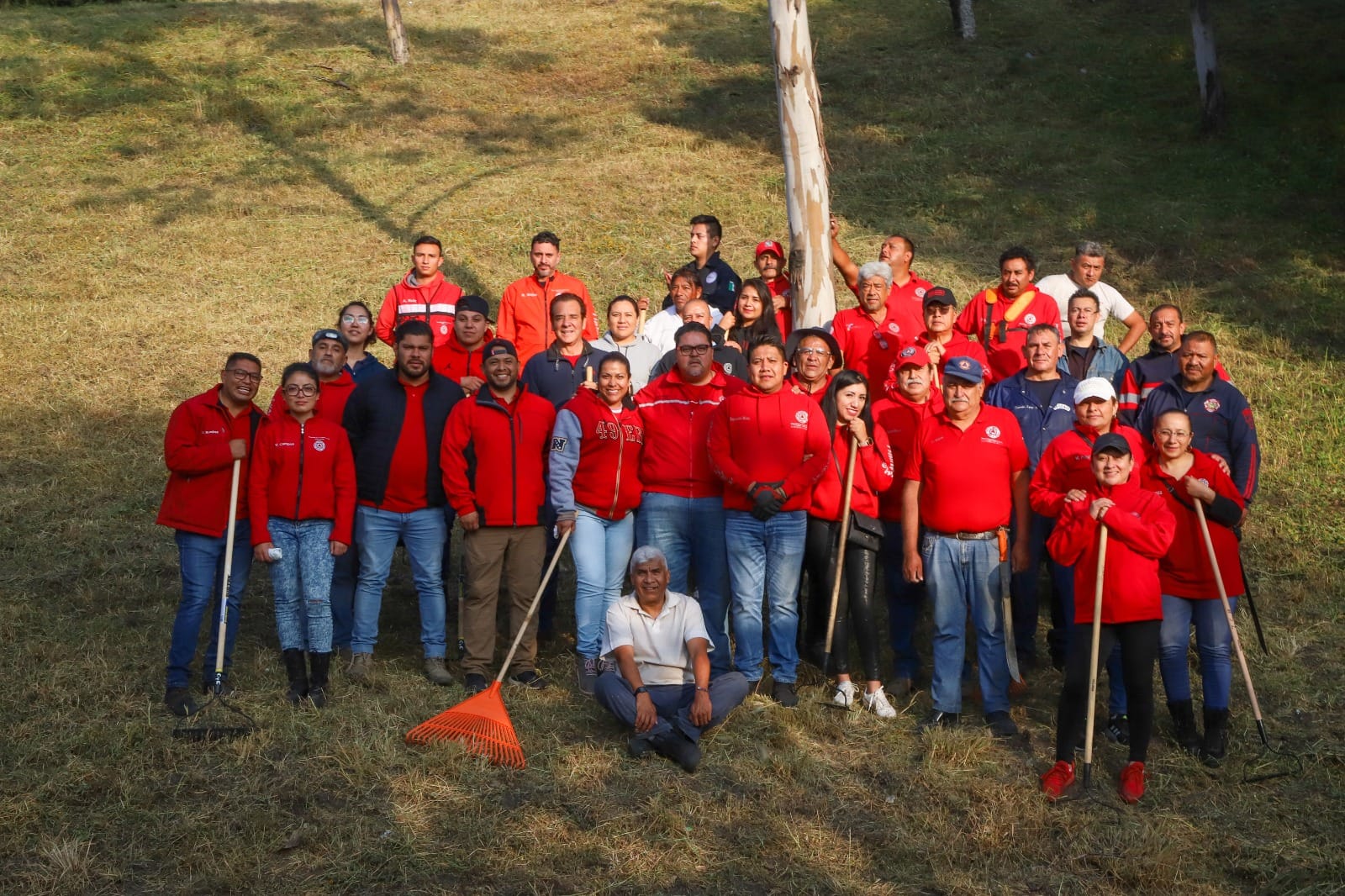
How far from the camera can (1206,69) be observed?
64.8ft

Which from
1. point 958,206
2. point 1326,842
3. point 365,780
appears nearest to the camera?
point 1326,842

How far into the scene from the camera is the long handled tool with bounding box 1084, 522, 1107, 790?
612cm

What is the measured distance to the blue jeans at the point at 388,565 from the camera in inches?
302

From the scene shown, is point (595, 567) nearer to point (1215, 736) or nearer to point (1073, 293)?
point (1215, 736)

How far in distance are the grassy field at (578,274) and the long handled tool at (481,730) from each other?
121 mm

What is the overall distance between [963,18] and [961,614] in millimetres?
21098

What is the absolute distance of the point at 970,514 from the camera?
687 centimetres

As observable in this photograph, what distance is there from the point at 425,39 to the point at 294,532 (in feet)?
70.2

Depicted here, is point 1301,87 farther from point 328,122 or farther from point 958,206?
point 328,122

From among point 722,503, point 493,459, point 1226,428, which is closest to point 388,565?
point 493,459

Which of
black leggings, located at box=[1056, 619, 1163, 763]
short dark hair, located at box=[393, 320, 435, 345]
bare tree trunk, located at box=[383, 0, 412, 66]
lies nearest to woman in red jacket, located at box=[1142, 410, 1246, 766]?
black leggings, located at box=[1056, 619, 1163, 763]

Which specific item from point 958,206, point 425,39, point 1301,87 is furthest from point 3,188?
point 1301,87

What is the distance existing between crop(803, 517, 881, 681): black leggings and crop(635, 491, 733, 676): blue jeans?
0.53 meters

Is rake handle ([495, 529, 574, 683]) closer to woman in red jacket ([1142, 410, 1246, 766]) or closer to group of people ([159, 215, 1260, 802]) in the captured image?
group of people ([159, 215, 1260, 802])
